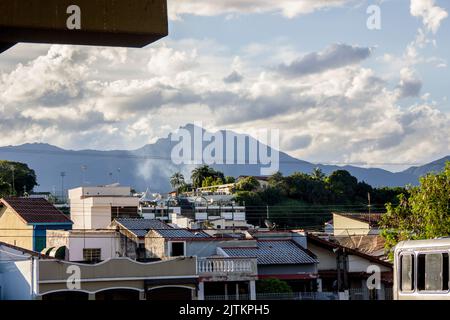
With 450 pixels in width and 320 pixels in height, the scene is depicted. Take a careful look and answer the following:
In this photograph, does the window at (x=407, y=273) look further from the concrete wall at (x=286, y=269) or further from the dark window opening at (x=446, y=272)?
the concrete wall at (x=286, y=269)

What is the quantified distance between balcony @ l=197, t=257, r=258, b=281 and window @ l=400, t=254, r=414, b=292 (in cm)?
1985

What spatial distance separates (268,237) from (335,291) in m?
4.67

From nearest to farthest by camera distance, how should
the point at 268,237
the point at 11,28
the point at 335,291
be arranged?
1. the point at 11,28
2. the point at 335,291
3. the point at 268,237

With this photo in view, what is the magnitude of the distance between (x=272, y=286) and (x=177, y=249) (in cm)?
455

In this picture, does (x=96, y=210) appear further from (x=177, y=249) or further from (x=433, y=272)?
(x=433, y=272)

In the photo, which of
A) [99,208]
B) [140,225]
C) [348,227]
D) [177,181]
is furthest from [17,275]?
[177,181]

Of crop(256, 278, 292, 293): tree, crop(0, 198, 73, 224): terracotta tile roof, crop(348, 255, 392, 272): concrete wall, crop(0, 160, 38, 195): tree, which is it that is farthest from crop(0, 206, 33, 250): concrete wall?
crop(0, 160, 38, 195): tree

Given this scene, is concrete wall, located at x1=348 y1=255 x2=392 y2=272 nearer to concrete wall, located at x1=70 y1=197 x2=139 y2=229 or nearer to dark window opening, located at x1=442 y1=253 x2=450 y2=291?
concrete wall, located at x1=70 y1=197 x2=139 y2=229

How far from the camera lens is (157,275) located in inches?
1304

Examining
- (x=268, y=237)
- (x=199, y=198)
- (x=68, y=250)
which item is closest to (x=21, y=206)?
(x=68, y=250)

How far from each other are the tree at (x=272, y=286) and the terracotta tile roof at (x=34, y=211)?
14267 mm

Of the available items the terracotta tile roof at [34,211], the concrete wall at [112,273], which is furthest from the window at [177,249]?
the terracotta tile roof at [34,211]
